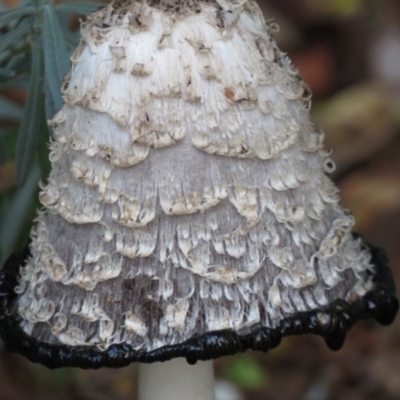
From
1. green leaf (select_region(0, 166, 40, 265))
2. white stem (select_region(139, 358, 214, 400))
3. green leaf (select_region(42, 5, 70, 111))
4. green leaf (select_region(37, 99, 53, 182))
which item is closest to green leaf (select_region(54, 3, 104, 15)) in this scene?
green leaf (select_region(42, 5, 70, 111))

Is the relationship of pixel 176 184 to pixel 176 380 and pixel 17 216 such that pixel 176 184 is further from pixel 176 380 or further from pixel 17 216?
pixel 17 216

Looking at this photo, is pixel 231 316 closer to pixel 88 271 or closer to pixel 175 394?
pixel 88 271

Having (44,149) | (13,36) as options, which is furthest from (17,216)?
(13,36)

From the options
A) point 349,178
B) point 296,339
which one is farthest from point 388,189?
point 296,339

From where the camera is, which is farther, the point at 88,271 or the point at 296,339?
the point at 296,339

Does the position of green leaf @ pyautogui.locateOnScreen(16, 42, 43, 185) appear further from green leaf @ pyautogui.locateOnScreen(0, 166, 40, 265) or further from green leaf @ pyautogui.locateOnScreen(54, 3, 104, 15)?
green leaf @ pyautogui.locateOnScreen(0, 166, 40, 265)

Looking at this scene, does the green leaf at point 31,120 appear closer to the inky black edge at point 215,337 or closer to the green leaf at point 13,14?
the green leaf at point 13,14
